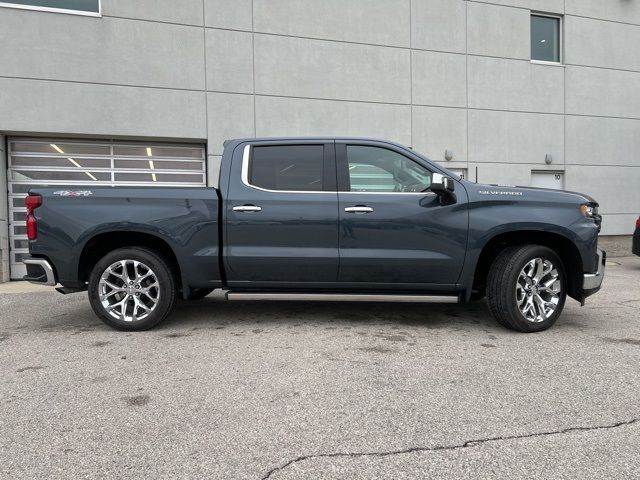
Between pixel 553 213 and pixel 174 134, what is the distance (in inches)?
294

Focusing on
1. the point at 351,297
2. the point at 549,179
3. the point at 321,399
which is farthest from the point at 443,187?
the point at 549,179

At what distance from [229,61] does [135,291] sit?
653cm

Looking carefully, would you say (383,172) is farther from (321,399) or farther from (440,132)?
(440,132)

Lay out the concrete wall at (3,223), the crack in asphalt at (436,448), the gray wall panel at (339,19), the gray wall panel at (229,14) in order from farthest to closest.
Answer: the gray wall panel at (339,19) < the gray wall panel at (229,14) < the concrete wall at (3,223) < the crack in asphalt at (436,448)

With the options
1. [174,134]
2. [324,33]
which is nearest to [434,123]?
[324,33]

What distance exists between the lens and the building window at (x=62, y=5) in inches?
342

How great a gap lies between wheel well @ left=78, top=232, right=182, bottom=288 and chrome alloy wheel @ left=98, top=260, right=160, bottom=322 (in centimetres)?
24

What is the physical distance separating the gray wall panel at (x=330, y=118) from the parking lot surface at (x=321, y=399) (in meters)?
5.82

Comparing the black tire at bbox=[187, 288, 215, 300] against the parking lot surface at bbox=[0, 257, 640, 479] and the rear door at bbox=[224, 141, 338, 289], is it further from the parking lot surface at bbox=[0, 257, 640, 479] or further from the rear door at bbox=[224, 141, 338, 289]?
the rear door at bbox=[224, 141, 338, 289]

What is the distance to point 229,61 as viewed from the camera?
961 centimetres

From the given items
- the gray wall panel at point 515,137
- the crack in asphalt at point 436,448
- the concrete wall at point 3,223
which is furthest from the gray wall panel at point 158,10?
the crack in asphalt at point 436,448

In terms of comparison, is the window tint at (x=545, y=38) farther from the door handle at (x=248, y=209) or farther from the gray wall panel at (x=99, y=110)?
the door handle at (x=248, y=209)

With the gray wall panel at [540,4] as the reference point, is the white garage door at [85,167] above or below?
below

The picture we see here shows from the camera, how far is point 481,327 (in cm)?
487
